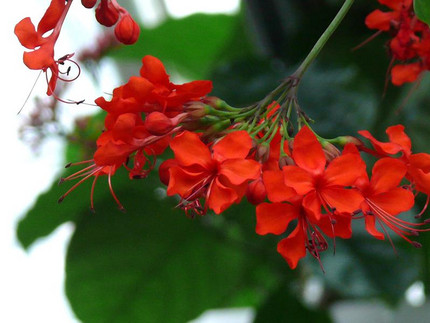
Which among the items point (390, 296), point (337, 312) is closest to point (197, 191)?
point (390, 296)

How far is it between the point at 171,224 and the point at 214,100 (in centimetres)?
65

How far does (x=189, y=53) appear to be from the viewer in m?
1.32

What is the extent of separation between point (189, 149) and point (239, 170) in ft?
0.11

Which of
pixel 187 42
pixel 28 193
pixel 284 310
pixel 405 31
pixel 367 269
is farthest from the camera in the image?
pixel 28 193

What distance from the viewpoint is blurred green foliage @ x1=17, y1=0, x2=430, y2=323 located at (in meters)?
0.89

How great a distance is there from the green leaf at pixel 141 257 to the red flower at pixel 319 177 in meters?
0.65

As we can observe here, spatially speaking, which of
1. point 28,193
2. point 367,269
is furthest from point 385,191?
point 28,193

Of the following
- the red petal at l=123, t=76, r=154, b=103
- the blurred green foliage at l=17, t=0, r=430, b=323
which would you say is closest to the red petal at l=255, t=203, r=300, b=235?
the red petal at l=123, t=76, r=154, b=103

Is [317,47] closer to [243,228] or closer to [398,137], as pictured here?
[398,137]

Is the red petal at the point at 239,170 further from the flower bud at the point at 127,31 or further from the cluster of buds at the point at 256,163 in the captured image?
the flower bud at the point at 127,31

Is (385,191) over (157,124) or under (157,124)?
under

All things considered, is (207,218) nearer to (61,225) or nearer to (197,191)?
(61,225)

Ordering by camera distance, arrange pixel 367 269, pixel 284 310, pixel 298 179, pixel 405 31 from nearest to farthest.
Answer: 1. pixel 298 179
2. pixel 405 31
3. pixel 367 269
4. pixel 284 310

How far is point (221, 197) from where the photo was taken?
39 centimetres
